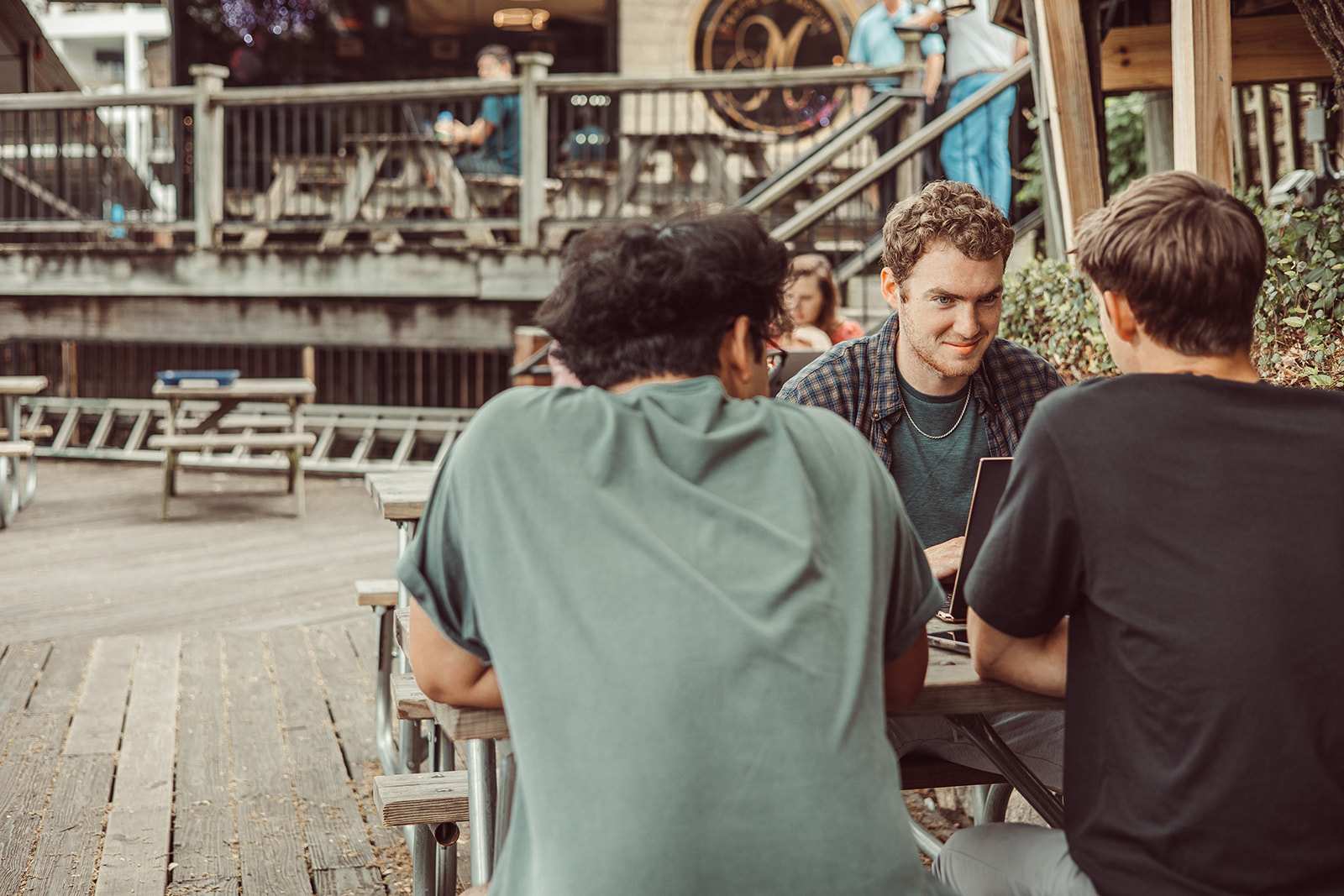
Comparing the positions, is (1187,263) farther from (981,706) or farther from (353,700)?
(353,700)

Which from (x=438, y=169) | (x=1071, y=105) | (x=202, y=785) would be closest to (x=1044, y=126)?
(x=1071, y=105)

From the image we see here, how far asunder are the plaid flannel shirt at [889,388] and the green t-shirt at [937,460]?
0.06 ft

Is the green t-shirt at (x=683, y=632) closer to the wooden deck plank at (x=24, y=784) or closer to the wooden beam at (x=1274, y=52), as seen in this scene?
the wooden deck plank at (x=24, y=784)

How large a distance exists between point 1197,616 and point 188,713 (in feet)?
12.6

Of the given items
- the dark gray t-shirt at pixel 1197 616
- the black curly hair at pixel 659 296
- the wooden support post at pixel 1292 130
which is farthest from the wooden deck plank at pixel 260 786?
the wooden support post at pixel 1292 130

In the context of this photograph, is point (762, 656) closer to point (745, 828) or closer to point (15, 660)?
point (745, 828)

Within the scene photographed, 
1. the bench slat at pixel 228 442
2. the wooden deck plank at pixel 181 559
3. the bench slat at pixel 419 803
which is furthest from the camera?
the bench slat at pixel 228 442

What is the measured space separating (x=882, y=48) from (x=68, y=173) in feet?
31.2

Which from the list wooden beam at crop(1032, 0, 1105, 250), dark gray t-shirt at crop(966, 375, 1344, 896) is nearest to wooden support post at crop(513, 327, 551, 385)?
wooden beam at crop(1032, 0, 1105, 250)

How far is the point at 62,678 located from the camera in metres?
5.07

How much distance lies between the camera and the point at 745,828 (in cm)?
139

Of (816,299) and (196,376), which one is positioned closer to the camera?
(816,299)

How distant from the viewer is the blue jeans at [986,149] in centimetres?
870

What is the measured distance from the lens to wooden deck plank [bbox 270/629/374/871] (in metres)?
3.52
